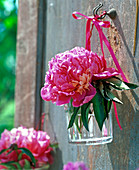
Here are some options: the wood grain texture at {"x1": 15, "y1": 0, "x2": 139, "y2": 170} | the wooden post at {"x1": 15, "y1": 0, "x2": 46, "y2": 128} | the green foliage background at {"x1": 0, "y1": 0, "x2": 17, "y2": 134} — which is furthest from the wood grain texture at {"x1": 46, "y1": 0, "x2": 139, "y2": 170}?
the green foliage background at {"x1": 0, "y1": 0, "x2": 17, "y2": 134}

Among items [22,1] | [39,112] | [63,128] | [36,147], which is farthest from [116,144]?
[22,1]

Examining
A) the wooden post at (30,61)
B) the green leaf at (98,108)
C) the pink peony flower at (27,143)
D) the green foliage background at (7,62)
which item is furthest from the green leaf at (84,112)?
the green foliage background at (7,62)

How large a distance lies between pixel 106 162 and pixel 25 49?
4.05 ft

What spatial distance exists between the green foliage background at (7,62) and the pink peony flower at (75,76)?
453 centimetres

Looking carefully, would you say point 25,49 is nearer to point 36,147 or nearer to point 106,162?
point 36,147

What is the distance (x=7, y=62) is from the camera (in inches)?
240

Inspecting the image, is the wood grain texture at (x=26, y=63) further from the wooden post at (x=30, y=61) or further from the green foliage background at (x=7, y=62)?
the green foliage background at (x=7, y=62)

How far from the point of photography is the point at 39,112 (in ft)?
6.05

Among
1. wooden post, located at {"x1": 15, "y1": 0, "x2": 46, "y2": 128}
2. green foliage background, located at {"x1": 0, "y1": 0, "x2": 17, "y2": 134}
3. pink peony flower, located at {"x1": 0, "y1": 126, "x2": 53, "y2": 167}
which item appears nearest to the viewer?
pink peony flower, located at {"x1": 0, "y1": 126, "x2": 53, "y2": 167}

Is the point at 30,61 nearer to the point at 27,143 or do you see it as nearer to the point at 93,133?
the point at 27,143

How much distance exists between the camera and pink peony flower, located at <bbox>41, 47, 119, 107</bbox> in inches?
25.5

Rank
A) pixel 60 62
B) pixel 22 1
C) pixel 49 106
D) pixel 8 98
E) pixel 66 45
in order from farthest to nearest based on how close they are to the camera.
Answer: pixel 8 98
pixel 22 1
pixel 49 106
pixel 66 45
pixel 60 62

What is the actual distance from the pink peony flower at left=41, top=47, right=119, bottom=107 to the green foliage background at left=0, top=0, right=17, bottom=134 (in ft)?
14.9

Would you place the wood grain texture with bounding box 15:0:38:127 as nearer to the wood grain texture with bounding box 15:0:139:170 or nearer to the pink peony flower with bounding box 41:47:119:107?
the wood grain texture with bounding box 15:0:139:170
